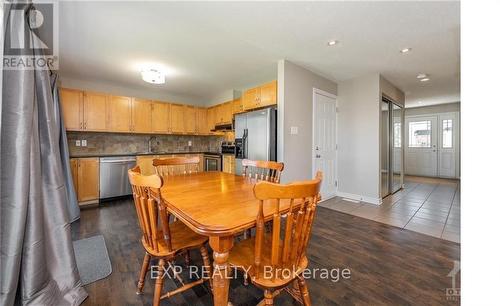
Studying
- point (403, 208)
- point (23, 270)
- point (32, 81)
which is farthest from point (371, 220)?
point (32, 81)

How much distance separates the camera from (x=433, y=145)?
263 inches

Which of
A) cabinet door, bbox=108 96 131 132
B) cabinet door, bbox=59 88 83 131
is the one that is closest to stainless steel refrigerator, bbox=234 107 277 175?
cabinet door, bbox=108 96 131 132

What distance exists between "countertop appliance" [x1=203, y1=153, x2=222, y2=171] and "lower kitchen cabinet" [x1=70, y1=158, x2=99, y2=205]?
2264 millimetres

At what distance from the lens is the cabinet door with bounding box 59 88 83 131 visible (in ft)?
11.9

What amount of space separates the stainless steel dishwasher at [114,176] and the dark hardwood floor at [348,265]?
994 millimetres

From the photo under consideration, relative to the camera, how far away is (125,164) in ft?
13.3

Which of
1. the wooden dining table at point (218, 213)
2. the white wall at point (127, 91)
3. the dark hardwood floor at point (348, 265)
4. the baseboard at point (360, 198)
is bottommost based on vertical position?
the dark hardwood floor at point (348, 265)

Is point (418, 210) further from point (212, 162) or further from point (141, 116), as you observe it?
point (141, 116)

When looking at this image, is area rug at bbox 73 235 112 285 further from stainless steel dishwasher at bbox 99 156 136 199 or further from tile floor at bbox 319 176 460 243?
tile floor at bbox 319 176 460 243

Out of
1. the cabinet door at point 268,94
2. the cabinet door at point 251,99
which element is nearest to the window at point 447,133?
the cabinet door at point 268,94

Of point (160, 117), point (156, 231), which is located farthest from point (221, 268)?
point (160, 117)

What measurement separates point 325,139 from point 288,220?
3.37 m

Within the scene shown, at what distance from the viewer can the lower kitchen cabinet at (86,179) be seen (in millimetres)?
3533

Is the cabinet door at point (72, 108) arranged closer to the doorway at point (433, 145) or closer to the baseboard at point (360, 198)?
the baseboard at point (360, 198)
